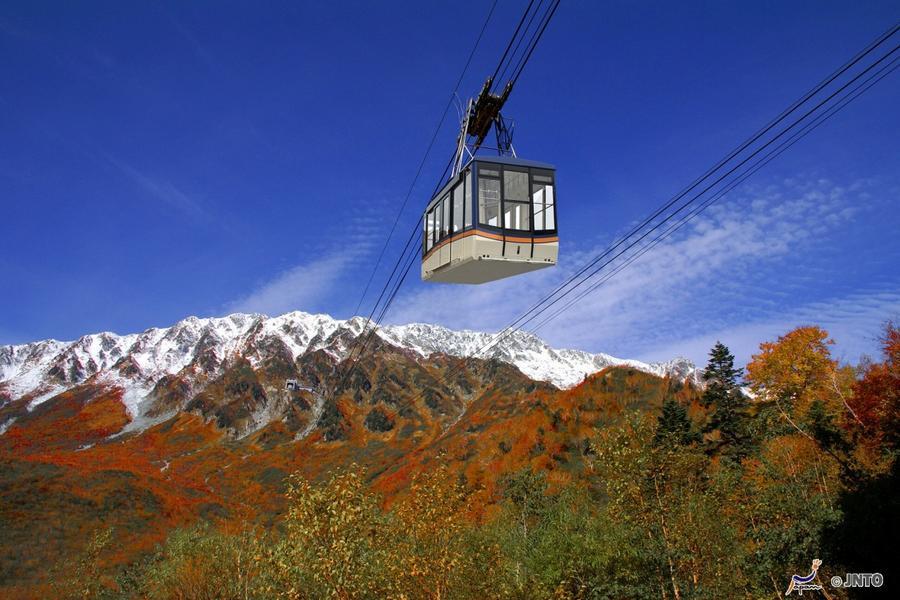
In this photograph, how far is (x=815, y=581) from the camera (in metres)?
32.0

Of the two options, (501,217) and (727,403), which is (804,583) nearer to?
(501,217)

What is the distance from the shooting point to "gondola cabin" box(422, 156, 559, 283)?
20.0 metres

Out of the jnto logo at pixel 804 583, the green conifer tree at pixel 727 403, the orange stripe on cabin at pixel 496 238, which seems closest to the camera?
the orange stripe on cabin at pixel 496 238

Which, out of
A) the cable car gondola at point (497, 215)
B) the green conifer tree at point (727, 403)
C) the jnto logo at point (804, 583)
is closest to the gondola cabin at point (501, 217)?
the cable car gondola at point (497, 215)

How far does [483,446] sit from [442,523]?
103 m

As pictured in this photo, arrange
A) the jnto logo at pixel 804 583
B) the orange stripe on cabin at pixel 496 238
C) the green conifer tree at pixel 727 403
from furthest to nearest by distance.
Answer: the green conifer tree at pixel 727 403 → the jnto logo at pixel 804 583 → the orange stripe on cabin at pixel 496 238

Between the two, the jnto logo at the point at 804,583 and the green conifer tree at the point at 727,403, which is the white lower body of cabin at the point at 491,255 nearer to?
the jnto logo at the point at 804,583

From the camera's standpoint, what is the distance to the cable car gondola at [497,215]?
1998 cm

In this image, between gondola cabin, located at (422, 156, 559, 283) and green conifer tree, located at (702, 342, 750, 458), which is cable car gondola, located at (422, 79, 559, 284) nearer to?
gondola cabin, located at (422, 156, 559, 283)

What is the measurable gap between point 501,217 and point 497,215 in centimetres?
17

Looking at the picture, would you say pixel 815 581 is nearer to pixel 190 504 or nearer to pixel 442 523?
pixel 442 523

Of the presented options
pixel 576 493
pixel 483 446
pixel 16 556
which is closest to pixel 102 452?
pixel 16 556

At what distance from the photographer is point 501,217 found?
2008 centimetres

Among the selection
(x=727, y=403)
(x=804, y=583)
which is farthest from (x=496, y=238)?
(x=727, y=403)
